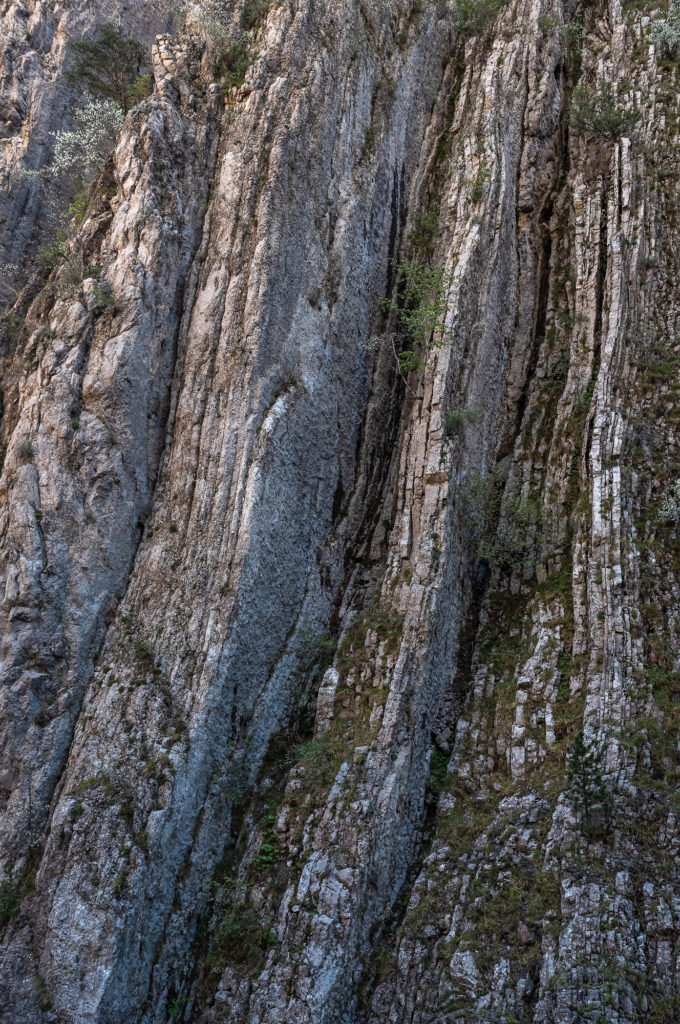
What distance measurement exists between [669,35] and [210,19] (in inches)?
390

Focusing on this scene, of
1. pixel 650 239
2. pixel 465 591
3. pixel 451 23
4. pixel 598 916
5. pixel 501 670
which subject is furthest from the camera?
pixel 451 23

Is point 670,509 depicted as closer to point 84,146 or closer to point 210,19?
point 210,19

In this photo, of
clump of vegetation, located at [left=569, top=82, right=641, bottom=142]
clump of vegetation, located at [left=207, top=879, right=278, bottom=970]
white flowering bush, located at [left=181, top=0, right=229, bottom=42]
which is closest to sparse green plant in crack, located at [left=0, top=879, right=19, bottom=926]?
clump of vegetation, located at [left=207, top=879, right=278, bottom=970]

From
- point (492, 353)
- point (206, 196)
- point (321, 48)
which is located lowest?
point (492, 353)

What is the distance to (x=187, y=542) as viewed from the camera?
11.8 metres

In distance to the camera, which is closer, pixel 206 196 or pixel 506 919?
pixel 506 919

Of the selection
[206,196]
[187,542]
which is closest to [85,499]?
[187,542]

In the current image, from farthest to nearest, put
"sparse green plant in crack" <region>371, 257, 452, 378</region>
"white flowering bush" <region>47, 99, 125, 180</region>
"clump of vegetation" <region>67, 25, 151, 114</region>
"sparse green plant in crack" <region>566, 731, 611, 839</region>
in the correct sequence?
"clump of vegetation" <region>67, 25, 151, 114</region> < "white flowering bush" <region>47, 99, 125, 180</region> < "sparse green plant in crack" <region>371, 257, 452, 378</region> < "sparse green plant in crack" <region>566, 731, 611, 839</region>

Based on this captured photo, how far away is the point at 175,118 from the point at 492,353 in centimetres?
773

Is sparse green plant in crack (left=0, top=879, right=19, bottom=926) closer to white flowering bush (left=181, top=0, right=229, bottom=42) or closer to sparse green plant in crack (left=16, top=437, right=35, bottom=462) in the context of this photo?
sparse green plant in crack (left=16, top=437, right=35, bottom=462)

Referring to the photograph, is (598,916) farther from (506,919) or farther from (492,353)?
(492,353)

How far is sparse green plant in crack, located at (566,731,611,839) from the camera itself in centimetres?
916

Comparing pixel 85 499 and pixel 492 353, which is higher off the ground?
pixel 492 353

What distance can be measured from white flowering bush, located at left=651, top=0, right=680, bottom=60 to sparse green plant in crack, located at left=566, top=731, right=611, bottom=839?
15018 mm
